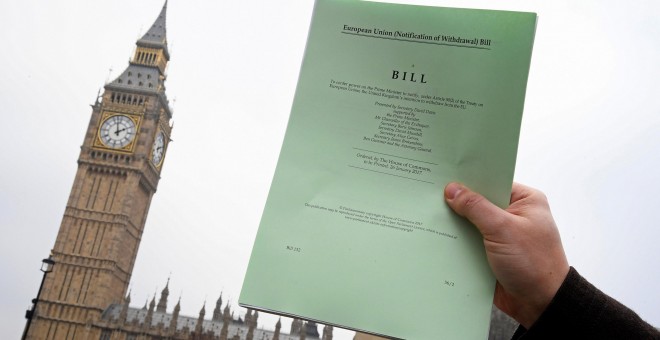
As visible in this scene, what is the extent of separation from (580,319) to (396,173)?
0.62m

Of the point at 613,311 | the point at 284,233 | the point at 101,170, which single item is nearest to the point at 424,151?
the point at 284,233

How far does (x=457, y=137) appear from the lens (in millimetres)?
1727

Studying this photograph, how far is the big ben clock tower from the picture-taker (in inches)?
1793

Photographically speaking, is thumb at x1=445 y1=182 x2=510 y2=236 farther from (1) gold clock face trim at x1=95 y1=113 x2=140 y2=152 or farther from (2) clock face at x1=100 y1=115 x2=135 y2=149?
(2) clock face at x1=100 y1=115 x2=135 y2=149

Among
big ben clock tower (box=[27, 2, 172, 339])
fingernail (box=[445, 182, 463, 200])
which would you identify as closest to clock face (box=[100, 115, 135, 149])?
big ben clock tower (box=[27, 2, 172, 339])

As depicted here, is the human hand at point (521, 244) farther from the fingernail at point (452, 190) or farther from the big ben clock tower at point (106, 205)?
the big ben clock tower at point (106, 205)

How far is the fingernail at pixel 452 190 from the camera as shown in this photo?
1.68 metres

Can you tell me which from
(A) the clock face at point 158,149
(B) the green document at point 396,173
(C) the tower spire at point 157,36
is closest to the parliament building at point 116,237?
(A) the clock face at point 158,149

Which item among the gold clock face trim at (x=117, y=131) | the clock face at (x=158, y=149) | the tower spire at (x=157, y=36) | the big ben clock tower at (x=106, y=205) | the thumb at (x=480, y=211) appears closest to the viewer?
the thumb at (x=480, y=211)

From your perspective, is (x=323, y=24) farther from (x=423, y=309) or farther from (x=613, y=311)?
(x=613, y=311)

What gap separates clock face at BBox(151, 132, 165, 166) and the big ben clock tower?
82 mm

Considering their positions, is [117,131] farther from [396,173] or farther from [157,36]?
[396,173]

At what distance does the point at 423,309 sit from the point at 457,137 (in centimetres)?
47

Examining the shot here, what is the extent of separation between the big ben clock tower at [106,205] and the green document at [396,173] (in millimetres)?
47877
